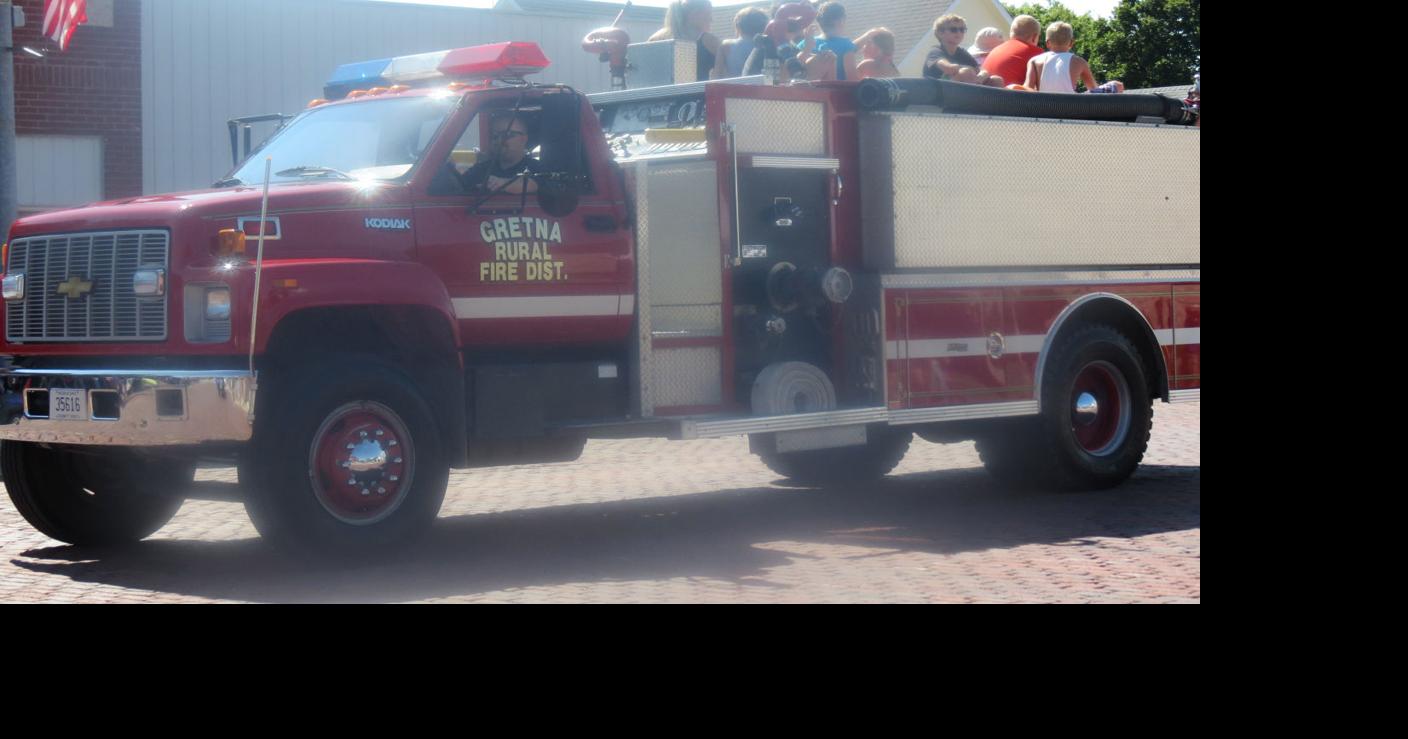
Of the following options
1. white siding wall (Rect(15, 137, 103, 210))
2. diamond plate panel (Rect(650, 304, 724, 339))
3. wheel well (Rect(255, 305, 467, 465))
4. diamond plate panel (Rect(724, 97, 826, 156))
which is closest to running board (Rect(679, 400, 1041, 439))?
diamond plate panel (Rect(650, 304, 724, 339))

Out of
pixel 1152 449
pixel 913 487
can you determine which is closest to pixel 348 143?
pixel 913 487

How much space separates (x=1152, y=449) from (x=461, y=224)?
782 cm

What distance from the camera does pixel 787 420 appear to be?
10.7m

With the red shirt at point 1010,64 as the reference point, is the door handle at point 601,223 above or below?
below

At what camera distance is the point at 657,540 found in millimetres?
10188

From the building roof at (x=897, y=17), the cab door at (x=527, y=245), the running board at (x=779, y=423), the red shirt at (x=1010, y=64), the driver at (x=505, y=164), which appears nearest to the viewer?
the cab door at (x=527, y=245)

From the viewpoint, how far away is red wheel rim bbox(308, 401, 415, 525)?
8820 mm

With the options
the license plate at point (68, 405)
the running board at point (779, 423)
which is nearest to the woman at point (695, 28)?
the running board at point (779, 423)

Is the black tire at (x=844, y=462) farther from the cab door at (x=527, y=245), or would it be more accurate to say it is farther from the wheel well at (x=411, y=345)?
the wheel well at (x=411, y=345)

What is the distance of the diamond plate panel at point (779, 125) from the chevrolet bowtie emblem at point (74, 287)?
3.59 meters

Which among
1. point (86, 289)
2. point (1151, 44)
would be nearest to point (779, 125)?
point (86, 289)

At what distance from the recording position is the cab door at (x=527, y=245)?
9422mm

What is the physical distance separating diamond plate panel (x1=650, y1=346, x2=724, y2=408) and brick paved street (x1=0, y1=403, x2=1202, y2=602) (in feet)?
2.46

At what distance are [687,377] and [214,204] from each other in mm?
2846
